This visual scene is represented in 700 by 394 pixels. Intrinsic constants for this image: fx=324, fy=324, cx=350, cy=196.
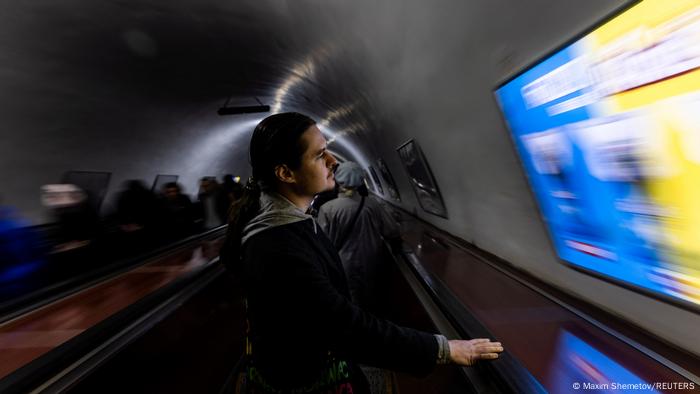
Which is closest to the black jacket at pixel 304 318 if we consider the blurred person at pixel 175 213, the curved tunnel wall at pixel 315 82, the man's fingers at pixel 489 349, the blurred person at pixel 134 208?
the man's fingers at pixel 489 349

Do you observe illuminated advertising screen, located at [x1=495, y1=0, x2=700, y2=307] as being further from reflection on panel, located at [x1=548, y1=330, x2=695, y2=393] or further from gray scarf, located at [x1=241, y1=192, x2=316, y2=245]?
gray scarf, located at [x1=241, y1=192, x2=316, y2=245]

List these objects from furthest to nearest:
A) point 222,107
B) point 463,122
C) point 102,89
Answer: point 222,107 < point 102,89 < point 463,122

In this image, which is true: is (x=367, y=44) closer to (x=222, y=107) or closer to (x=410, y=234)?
(x=410, y=234)

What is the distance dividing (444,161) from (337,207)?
Answer: 4.83 ft

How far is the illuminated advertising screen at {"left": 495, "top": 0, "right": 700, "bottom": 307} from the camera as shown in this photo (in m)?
1.17

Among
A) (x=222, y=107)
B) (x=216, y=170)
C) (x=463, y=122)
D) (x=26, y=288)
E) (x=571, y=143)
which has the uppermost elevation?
(x=222, y=107)

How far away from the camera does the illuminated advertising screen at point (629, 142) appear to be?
1.17 m

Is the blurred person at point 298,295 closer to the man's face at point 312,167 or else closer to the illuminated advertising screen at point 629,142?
the man's face at point 312,167

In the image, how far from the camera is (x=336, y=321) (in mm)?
1009

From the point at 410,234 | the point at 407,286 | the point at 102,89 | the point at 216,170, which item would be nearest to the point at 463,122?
the point at 407,286

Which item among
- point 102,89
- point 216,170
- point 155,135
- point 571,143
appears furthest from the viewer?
point 216,170

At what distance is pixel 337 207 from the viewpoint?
3199 mm

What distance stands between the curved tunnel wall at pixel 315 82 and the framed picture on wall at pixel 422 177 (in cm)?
17

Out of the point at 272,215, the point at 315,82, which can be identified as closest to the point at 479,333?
the point at 272,215
